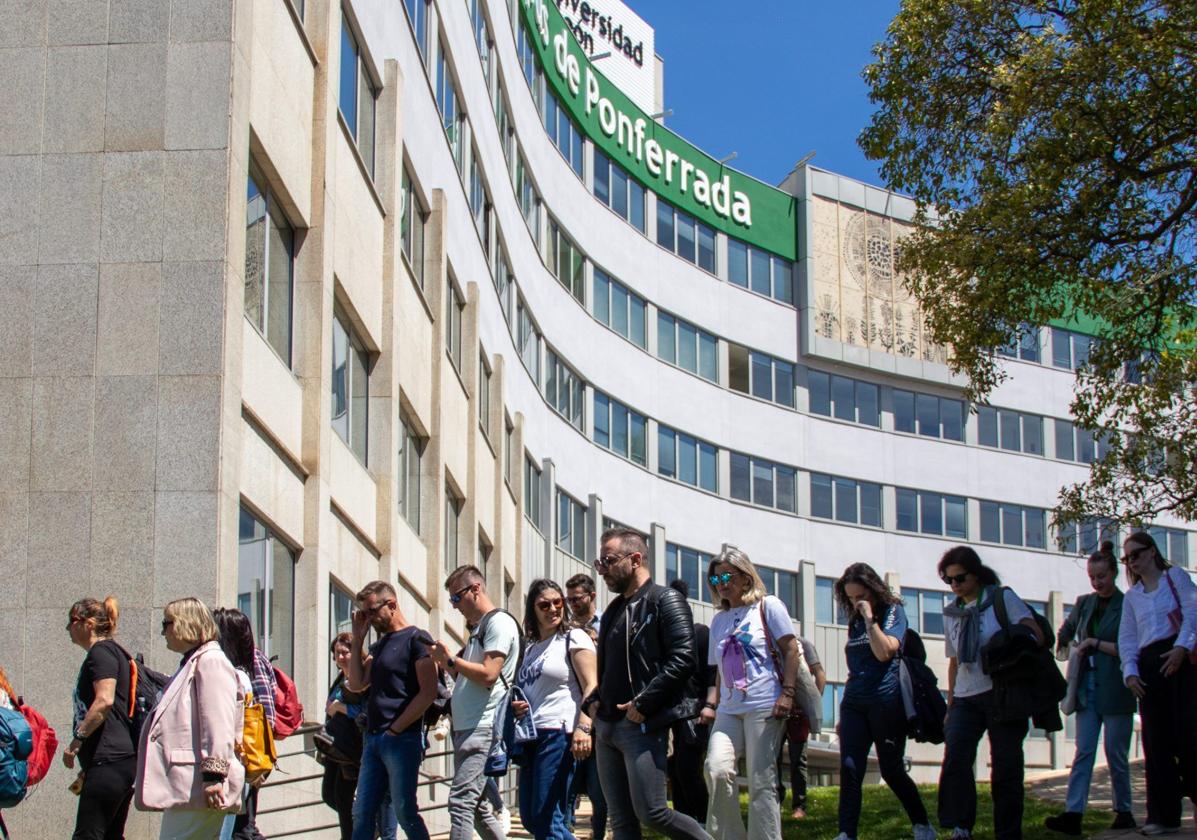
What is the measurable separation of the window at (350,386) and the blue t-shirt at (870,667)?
379 inches

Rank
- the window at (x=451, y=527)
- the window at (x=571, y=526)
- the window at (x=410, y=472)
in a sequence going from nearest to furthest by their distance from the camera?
the window at (x=410, y=472), the window at (x=451, y=527), the window at (x=571, y=526)

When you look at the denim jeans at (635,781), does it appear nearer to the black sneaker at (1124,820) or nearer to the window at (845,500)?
the black sneaker at (1124,820)

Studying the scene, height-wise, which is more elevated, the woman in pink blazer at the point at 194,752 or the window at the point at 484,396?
the window at the point at 484,396

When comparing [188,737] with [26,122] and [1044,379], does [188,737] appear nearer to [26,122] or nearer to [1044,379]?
[26,122]

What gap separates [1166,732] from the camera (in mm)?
11383

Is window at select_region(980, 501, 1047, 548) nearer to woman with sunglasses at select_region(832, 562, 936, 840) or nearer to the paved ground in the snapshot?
the paved ground

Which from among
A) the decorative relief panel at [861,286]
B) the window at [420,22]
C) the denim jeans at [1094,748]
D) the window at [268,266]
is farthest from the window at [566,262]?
the denim jeans at [1094,748]

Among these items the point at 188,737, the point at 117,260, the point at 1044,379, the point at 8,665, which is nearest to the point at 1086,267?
the point at 117,260

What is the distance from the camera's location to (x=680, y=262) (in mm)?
51625

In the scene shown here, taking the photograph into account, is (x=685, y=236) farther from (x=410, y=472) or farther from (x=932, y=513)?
(x=410, y=472)

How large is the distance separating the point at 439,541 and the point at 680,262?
26153 millimetres

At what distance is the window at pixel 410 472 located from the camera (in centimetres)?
2506

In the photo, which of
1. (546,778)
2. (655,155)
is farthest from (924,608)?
(546,778)

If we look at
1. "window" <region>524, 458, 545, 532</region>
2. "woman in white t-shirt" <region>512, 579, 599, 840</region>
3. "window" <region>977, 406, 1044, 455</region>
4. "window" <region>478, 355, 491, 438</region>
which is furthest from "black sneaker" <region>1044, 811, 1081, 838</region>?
"window" <region>977, 406, 1044, 455</region>
